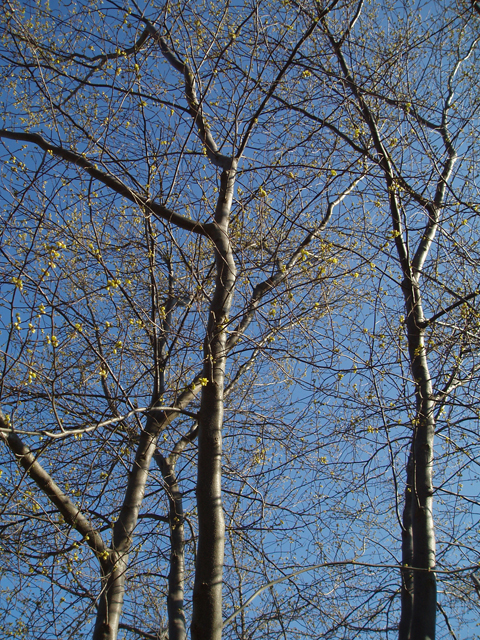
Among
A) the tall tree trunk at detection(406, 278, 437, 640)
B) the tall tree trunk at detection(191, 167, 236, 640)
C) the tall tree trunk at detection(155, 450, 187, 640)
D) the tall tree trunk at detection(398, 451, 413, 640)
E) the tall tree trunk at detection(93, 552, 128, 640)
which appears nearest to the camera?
the tall tree trunk at detection(191, 167, 236, 640)

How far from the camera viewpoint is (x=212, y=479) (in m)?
2.75

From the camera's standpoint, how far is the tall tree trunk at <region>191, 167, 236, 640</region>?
2348 mm

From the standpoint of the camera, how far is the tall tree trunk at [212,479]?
2.35 metres

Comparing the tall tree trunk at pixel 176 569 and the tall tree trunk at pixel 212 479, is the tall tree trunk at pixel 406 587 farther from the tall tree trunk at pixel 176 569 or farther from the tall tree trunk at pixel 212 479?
the tall tree trunk at pixel 176 569

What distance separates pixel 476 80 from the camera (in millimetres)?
4504

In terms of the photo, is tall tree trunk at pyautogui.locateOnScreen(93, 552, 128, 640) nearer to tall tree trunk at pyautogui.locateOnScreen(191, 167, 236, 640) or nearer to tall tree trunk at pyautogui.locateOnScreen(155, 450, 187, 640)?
tall tree trunk at pyautogui.locateOnScreen(155, 450, 187, 640)

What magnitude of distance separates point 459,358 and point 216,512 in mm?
2176

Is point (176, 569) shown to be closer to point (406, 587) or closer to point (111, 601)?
point (111, 601)

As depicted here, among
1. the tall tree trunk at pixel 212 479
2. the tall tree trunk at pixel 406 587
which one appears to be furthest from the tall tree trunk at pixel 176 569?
the tall tree trunk at pixel 406 587

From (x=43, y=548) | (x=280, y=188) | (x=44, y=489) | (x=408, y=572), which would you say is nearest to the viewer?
(x=44, y=489)

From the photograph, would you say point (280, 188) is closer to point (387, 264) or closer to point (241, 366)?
point (387, 264)

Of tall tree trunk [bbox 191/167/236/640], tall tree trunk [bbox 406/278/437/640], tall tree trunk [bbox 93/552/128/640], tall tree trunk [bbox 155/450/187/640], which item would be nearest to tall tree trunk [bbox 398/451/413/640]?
tall tree trunk [bbox 406/278/437/640]

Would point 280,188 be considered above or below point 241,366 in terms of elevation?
above

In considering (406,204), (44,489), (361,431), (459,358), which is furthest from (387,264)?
(44,489)
